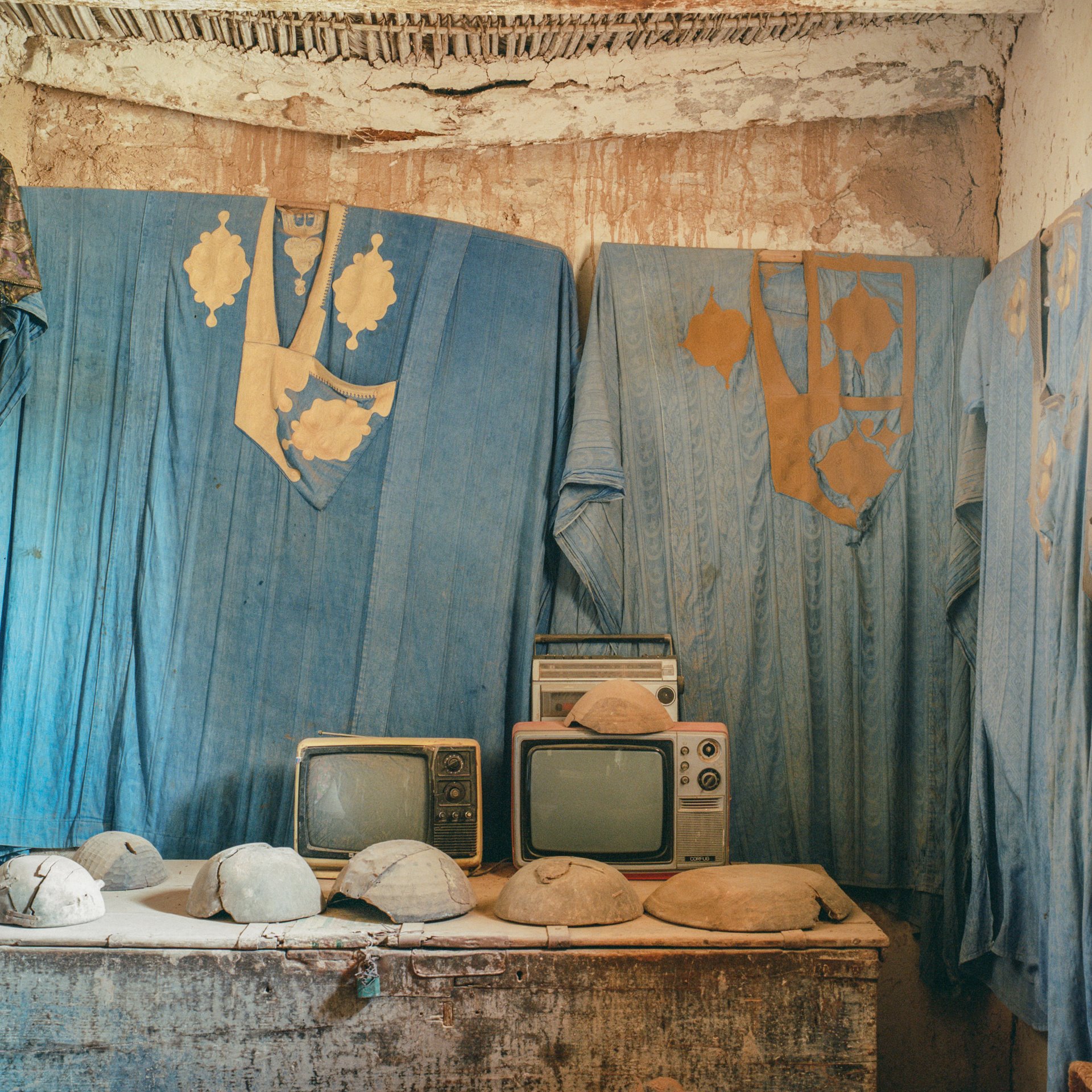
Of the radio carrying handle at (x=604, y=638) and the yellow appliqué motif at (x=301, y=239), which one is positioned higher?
the yellow appliqué motif at (x=301, y=239)

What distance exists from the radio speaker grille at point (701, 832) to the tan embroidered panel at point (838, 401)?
3.21 ft

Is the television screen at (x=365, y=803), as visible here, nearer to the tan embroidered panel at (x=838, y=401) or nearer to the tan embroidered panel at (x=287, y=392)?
the tan embroidered panel at (x=287, y=392)

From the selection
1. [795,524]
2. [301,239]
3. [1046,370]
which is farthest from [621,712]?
[301,239]

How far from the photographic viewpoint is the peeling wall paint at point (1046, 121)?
245cm

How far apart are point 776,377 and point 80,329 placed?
2029 mm

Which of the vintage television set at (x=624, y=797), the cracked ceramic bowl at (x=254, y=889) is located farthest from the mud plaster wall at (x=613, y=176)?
the cracked ceramic bowl at (x=254, y=889)

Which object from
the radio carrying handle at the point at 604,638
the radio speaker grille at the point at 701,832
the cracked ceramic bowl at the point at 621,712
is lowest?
the radio speaker grille at the point at 701,832

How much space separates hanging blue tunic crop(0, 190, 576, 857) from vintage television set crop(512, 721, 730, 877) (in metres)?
0.35

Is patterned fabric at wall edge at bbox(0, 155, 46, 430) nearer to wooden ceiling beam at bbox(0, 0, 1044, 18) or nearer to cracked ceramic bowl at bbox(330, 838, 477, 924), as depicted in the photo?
wooden ceiling beam at bbox(0, 0, 1044, 18)

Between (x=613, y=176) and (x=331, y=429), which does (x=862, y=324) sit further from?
(x=331, y=429)

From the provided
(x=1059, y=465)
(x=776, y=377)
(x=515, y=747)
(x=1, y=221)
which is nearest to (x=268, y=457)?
(x=1, y=221)

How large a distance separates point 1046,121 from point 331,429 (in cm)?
216

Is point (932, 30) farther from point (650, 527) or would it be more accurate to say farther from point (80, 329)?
point (80, 329)

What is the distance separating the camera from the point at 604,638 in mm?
2750
